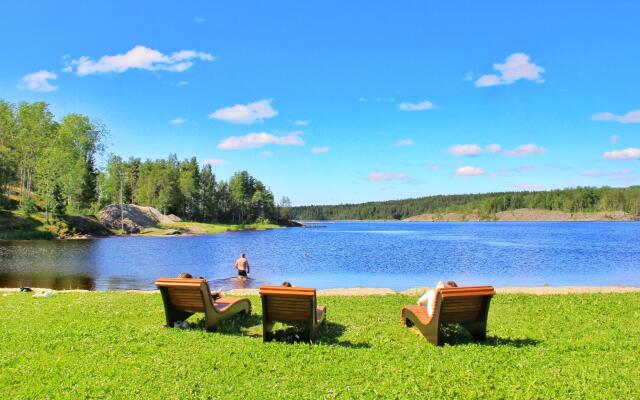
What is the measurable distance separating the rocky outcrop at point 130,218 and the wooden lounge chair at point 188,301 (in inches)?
3256

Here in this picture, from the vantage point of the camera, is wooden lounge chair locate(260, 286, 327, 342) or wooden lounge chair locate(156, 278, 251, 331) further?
wooden lounge chair locate(156, 278, 251, 331)

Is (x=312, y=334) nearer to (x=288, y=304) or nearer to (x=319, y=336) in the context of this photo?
(x=319, y=336)

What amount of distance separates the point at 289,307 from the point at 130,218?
90387 millimetres

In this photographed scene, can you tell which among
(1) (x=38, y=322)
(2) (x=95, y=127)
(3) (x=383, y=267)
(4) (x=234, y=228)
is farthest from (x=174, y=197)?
(1) (x=38, y=322)

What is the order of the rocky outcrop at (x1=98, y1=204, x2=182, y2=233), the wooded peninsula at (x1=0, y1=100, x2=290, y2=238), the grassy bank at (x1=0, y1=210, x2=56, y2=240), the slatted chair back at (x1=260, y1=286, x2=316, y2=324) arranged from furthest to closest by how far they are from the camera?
1. the rocky outcrop at (x1=98, y1=204, x2=182, y2=233)
2. the wooded peninsula at (x1=0, y1=100, x2=290, y2=238)
3. the grassy bank at (x1=0, y1=210, x2=56, y2=240)
4. the slatted chair back at (x1=260, y1=286, x2=316, y2=324)

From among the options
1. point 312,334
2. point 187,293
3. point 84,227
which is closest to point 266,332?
point 312,334

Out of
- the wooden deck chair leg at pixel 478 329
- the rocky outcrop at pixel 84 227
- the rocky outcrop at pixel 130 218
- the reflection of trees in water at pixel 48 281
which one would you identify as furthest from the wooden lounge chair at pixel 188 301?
the rocky outcrop at pixel 130 218

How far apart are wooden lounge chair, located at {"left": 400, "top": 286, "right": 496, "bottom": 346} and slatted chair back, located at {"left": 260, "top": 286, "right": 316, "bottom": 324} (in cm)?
230

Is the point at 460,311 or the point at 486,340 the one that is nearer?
the point at 460,311

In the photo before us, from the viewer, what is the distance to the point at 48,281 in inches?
Result: 1000

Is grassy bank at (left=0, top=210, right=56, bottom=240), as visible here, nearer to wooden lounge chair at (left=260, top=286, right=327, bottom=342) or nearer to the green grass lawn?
the green grass lawn

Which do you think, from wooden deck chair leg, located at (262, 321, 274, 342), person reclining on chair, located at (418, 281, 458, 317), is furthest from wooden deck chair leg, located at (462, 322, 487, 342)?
wooden deck chair leg, located at (262, 321, 274, 342)

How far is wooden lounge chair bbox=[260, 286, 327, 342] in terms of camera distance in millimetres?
8547

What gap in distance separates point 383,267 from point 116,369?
1216 inches
